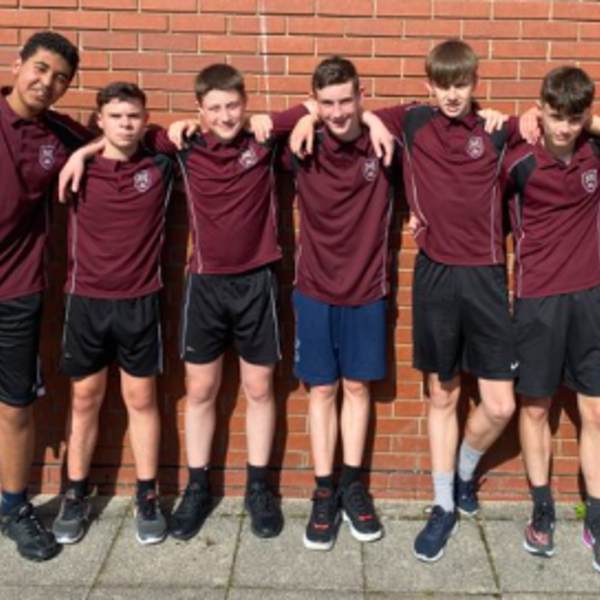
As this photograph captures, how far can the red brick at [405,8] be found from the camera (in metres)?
4.24

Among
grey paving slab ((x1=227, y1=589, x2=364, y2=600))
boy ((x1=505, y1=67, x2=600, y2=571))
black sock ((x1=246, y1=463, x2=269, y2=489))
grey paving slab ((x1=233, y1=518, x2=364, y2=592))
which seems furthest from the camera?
black sock ((x1=246, y1=463, x2=269, y2=489))

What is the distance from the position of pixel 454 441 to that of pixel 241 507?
1.20m

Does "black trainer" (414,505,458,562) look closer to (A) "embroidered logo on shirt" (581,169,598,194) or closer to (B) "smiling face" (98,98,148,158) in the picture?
(A) "embroidered logo on shirt" (581,169,598,194)

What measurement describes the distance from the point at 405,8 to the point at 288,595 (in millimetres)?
2850

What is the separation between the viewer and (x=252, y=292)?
4234mm

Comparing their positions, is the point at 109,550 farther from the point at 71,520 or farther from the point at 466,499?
the point at 466,499

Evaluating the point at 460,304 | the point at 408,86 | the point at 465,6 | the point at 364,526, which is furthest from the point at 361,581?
the point at 465,6

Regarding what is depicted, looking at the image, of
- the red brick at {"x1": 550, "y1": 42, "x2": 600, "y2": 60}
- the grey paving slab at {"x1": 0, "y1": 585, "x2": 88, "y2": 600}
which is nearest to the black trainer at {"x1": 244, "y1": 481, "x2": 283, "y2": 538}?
the grey paving slab at {"x1": 0, "y1": 585, "x2": 88, "y2": 600}

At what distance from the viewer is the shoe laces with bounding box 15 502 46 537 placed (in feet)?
13.8

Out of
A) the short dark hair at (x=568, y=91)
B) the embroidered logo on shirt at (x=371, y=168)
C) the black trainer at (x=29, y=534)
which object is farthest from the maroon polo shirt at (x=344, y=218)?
the black trainer at (x=29, y=534)

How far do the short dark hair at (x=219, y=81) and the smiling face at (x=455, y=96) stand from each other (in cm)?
91

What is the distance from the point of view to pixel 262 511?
438 cm

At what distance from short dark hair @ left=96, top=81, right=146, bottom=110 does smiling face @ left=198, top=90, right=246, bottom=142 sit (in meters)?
0.31

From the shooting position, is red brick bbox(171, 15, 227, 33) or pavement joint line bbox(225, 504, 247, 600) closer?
pavement joint line bbox(225, 504, 247, 600)
